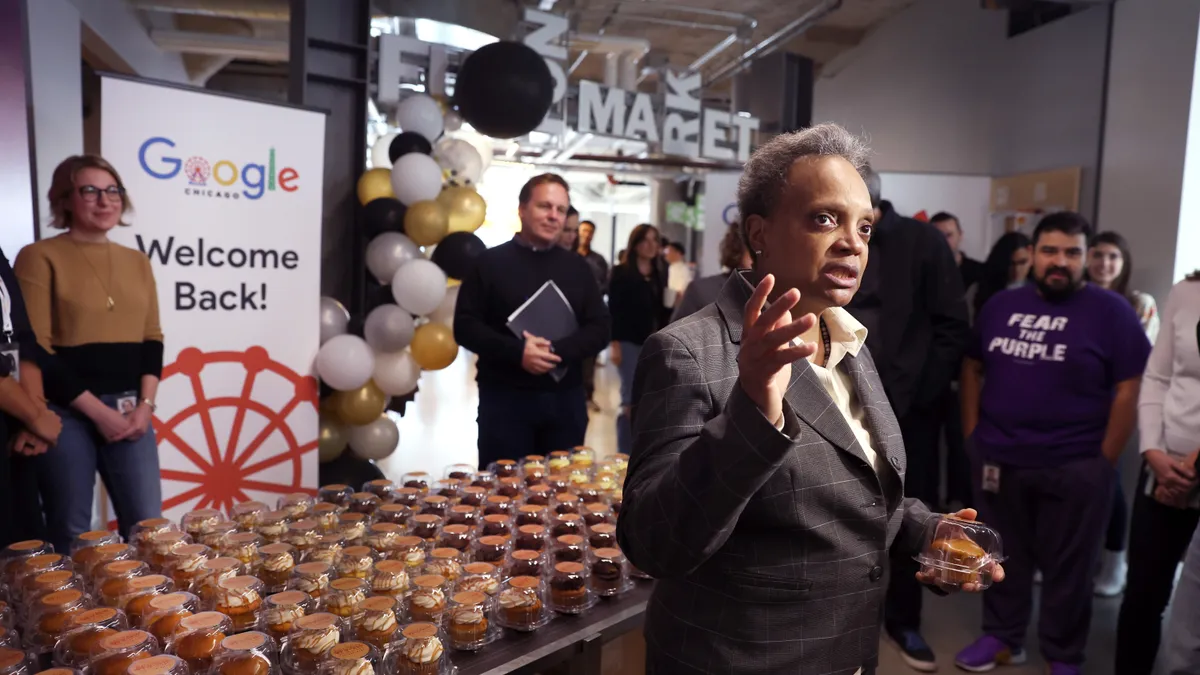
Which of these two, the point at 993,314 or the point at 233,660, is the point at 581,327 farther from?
the point at 233,660

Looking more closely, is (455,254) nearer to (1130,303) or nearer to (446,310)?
(446,310)

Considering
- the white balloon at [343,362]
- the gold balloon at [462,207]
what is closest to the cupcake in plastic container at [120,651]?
the white balloon at [343,362]

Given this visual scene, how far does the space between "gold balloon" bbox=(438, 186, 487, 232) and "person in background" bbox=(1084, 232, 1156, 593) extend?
314 centimetres

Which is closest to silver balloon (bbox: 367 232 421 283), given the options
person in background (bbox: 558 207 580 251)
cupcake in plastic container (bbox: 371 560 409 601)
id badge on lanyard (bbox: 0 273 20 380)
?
person in background (bbox: 558 207 580 251)

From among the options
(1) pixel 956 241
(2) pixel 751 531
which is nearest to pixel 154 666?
(2) pixel 751 531

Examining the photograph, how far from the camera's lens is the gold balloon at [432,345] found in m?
4.30

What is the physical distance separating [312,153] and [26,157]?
1064 mm

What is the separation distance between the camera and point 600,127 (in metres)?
6.89

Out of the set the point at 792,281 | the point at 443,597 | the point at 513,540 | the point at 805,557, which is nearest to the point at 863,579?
the point at 805,557

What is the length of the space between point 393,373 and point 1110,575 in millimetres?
3690

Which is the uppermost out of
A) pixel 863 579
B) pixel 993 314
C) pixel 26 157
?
pixel 26 157

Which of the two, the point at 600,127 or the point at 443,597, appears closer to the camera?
the point at 443,597

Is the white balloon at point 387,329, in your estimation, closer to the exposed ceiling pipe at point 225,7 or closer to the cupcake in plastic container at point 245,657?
the cupcake in plastic container at point 245,657

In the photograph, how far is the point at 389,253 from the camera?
4.18 metres
